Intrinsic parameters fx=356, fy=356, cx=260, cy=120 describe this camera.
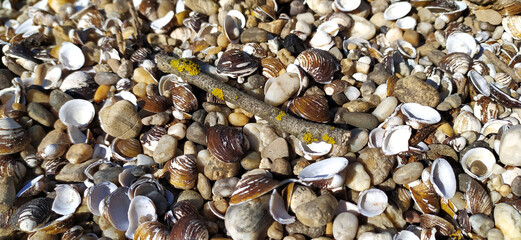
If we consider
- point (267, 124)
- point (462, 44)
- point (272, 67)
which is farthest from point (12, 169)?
point (462, 44)

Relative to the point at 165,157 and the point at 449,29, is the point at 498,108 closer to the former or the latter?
the point at 449,29

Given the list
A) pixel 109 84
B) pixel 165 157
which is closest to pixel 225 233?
pixel 165 157

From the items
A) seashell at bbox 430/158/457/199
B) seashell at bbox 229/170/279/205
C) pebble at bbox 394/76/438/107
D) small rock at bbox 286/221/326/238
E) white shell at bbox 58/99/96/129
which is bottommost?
small rock at bbox 286/221/326/238

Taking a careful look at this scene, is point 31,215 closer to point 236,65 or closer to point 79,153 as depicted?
point 79,153

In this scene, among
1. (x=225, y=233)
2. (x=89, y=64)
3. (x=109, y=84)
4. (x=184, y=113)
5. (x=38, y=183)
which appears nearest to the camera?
(x=225, y=233)

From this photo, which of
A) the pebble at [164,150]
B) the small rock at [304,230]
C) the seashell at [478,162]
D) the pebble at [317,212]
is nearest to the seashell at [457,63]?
the seashell at [478,162]

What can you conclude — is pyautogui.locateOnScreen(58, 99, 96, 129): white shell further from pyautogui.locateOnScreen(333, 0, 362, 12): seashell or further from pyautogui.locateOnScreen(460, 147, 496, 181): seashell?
pyautogui.locateOnScreen(460, 147, 496, 181): seashell

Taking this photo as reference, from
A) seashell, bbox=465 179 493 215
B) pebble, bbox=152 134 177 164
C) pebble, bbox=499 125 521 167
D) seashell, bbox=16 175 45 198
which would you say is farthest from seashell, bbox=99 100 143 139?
pebble, bbox=499 125 521 167
